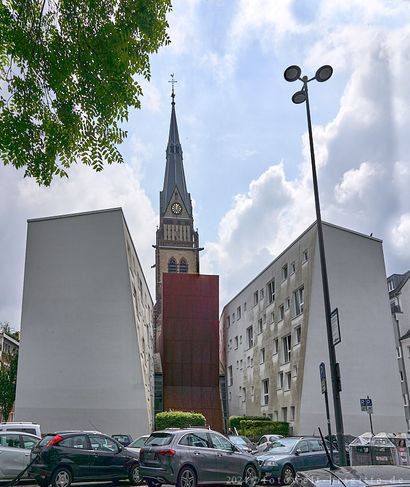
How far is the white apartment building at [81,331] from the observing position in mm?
30016

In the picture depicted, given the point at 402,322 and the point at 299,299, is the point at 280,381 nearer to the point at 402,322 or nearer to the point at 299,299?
the point at 299,299

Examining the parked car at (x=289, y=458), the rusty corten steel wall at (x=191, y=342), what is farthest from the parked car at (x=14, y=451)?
the rusty corten steel wall at (x=191, y=342)

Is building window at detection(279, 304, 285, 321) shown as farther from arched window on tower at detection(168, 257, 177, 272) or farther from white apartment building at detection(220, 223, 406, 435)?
arched window on tower at detection(168, 257, 177, 272)

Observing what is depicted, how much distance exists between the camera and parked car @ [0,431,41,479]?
1511 cm

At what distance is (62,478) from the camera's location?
44.3ft

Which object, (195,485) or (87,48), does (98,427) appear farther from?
(87,48)

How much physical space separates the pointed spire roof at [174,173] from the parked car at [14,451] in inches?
2915

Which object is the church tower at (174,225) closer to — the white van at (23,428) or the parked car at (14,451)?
the white van at (23,428)

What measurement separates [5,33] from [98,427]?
26135mm

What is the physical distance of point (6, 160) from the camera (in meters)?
8.55

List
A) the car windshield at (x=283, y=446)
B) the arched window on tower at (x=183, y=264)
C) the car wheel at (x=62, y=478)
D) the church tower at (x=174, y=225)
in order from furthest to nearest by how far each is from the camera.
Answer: the arched window on tower at (x=183, y=264) → the church tower at (x=174, y=225) → the car windshield at (x=283, y=446) → the car wheel at (x=62, y=478)

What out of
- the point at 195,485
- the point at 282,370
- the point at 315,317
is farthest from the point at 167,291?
the point at 195,485

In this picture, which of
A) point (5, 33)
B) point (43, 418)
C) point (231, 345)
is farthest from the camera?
point (231, 345)

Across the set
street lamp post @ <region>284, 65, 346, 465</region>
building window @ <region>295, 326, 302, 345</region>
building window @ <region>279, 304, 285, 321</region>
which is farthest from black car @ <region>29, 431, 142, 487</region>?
building window @ <region>279, 304, 285, 321</region>
